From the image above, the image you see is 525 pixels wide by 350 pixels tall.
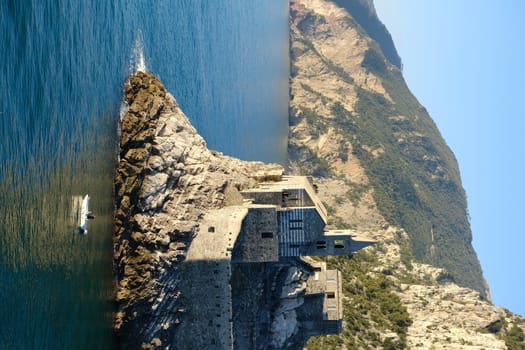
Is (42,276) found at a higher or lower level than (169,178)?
lower

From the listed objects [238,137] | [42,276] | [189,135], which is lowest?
[42,276]

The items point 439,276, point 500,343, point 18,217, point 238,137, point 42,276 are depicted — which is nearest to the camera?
point 18,217

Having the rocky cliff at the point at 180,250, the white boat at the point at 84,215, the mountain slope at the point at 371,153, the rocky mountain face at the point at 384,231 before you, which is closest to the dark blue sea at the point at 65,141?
the white boat at the point at 84,215

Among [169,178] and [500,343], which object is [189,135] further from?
[500,343]

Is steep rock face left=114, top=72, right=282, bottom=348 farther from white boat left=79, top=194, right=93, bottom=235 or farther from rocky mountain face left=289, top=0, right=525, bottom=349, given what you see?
rocky mountain face left=289, top=0, right=525, bottom=349

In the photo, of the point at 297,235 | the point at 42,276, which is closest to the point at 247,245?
the point at 297,235

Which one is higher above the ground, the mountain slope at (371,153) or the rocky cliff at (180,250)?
the mountain slope at (371,153)

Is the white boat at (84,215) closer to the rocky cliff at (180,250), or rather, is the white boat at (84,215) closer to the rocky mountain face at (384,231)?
the rocky cliff at (180,250)

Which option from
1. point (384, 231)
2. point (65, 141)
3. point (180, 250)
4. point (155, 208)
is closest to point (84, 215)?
point (65, 141)
